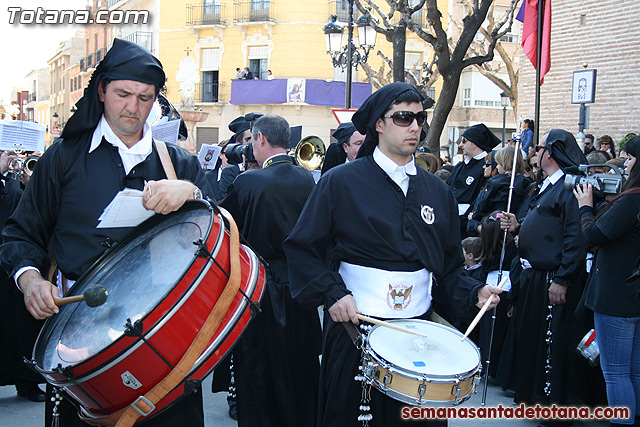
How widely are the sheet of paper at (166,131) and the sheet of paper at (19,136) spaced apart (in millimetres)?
2836

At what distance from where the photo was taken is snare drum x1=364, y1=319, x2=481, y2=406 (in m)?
2.85

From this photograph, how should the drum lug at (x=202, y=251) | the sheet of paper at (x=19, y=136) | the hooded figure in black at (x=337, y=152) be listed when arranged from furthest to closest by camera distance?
the hooded figure in black at (x=337, y=152)
the sheet of paper at (x=19, y=136)
the drum lug at (x=202, y=251)

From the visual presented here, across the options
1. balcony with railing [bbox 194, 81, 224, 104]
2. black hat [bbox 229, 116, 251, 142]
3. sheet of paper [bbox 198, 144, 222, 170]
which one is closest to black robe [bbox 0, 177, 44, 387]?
black hat [bbox 229, 116, 251, 142]

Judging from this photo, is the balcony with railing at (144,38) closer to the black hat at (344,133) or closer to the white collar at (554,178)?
the black hat at (344,133)

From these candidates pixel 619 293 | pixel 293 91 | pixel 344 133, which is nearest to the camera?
pixel 619 293

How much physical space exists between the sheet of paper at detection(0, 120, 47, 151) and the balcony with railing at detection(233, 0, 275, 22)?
29.6 metres

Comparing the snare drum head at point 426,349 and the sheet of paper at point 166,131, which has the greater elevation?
the sheet of paper at point 166,131

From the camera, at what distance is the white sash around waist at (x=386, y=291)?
328 cm

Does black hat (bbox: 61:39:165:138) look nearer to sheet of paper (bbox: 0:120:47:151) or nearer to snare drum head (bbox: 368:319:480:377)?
snare drum head (bbox: 368:319:480:377)

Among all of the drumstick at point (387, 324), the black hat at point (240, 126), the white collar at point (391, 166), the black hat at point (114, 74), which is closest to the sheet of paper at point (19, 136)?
the black hat at point (240, 126)

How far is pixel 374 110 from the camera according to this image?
3594mm

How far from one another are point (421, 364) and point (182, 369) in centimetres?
105

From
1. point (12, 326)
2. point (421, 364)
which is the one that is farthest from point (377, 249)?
point (12, 326)

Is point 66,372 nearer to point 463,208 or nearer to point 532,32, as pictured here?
point 463,208
